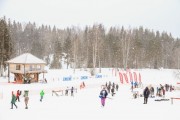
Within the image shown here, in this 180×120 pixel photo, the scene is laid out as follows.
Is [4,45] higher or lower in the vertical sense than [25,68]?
higher

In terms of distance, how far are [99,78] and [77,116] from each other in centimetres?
3499

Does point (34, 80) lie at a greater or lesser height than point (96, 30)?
lesser

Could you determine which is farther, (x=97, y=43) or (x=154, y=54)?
(x=154, y=54)

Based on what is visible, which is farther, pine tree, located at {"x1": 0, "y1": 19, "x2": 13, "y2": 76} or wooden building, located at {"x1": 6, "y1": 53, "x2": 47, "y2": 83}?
pine tree, located at {"x1": 0, "y1": 19, "x2": 13, "y2": 76}

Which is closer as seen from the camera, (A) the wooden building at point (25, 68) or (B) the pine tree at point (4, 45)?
(A) the wooden building at point (25, 68)

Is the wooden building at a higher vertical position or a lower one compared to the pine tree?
lower

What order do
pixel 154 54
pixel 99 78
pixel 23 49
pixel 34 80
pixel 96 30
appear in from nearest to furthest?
pixel 34 80 < pixel 99 78 < pixel 96 30 < pixel 154 54 < pixel 23 49

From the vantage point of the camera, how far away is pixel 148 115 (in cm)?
1366

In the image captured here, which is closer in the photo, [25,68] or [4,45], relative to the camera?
[25,68]

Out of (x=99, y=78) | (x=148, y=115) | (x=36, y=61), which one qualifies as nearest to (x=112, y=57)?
(x=99, y=78)

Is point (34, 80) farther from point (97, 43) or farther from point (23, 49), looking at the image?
point (23, 49)

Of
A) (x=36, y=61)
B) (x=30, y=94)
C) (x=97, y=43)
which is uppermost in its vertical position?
(x=97, y=43)

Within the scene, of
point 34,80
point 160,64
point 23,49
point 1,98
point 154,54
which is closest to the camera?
point 1,98

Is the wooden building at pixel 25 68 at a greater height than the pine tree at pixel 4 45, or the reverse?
the pine tree at pixel 4 45
